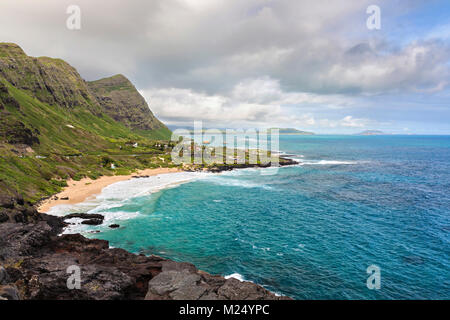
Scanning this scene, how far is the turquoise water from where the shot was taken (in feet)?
95.8

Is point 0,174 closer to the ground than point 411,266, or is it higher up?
higher up

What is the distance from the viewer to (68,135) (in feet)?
449

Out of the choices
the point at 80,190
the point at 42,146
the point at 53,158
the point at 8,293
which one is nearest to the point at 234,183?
the point at 80,190

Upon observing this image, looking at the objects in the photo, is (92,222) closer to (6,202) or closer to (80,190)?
(6,202)

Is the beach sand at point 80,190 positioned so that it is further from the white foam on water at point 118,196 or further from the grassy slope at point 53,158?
the grassy slope at point 53,158

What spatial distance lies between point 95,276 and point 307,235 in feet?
113

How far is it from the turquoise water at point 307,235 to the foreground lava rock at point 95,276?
8408mm

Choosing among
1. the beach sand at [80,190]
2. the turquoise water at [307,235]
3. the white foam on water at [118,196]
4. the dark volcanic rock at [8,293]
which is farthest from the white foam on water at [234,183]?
the dark volcanic rock at [8,293]

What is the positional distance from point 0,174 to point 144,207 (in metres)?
32.6

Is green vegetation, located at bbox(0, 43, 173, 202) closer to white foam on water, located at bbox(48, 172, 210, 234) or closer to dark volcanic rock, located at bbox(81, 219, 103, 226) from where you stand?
white foam on water, located at bbox(48, 172, 210, 234)
